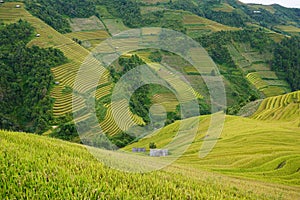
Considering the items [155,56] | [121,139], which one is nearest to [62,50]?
[121,139]

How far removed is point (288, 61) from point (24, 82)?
87.6m

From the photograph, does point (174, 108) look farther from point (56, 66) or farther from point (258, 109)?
point (56, 66)

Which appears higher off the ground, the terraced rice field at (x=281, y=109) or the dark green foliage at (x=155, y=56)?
the terraced rice field at (x=281, y=109)

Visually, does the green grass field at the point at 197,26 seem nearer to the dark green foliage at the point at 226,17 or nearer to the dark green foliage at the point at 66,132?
the dark green foliage at the point at 226,17

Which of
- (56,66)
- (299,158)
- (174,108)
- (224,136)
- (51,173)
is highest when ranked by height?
(51,173)

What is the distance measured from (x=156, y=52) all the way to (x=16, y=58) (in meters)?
50.5

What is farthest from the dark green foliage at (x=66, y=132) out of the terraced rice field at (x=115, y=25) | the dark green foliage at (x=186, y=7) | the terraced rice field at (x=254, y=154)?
the dark green foliage at (x=186, y=7)

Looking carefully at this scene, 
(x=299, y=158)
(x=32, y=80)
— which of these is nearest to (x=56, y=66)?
(x=32, y=80)

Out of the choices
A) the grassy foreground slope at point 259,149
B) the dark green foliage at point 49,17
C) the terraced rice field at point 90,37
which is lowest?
the terraced rice field at point 90,37

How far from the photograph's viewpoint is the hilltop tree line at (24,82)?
5331cm

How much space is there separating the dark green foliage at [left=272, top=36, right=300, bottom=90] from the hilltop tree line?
245ft

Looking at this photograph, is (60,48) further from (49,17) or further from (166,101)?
(49,17)

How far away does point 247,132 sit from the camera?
30.4 meters

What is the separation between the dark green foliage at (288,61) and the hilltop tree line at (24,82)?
2945 inches
